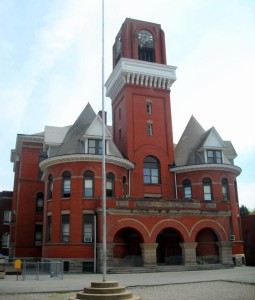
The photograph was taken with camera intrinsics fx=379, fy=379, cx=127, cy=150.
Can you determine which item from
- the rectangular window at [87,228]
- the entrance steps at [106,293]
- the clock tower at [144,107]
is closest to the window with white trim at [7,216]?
the clock tower at [144,107]

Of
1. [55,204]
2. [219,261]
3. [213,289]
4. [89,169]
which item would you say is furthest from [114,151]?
[213,289]

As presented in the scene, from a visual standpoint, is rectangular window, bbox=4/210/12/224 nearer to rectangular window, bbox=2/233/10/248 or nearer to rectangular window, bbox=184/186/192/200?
rectangular window, bbox=2/233/10/248

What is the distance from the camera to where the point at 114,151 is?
37.9m

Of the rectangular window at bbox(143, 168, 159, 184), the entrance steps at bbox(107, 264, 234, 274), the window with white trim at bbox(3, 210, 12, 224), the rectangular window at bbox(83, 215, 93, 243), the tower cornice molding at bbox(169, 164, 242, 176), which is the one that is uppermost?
the tower cornice molding at bbox(169, 164, 242, 176)

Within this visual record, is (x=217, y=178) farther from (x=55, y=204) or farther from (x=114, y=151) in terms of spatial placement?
(x=55, y=204)

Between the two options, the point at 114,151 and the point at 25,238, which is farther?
the point at 25,238

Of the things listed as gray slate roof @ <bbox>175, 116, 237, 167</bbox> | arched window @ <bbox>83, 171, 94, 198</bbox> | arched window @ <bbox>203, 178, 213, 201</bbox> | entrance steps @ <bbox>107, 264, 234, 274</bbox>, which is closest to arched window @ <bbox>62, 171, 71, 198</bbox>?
arched window @ <bbox>83, 171, 94, 198</bbox>

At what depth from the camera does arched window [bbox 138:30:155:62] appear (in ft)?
147

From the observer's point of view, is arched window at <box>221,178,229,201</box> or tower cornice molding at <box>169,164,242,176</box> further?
arched window at <box>221,178,229,201</box>

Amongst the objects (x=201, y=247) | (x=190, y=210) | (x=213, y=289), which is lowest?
(x=213, y=289)

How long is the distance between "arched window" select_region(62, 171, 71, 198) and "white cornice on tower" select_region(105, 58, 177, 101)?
43.4 feet

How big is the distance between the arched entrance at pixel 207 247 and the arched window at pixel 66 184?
13492mm

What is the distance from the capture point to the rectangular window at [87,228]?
1307 inches

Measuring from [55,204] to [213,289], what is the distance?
19.2 metres
